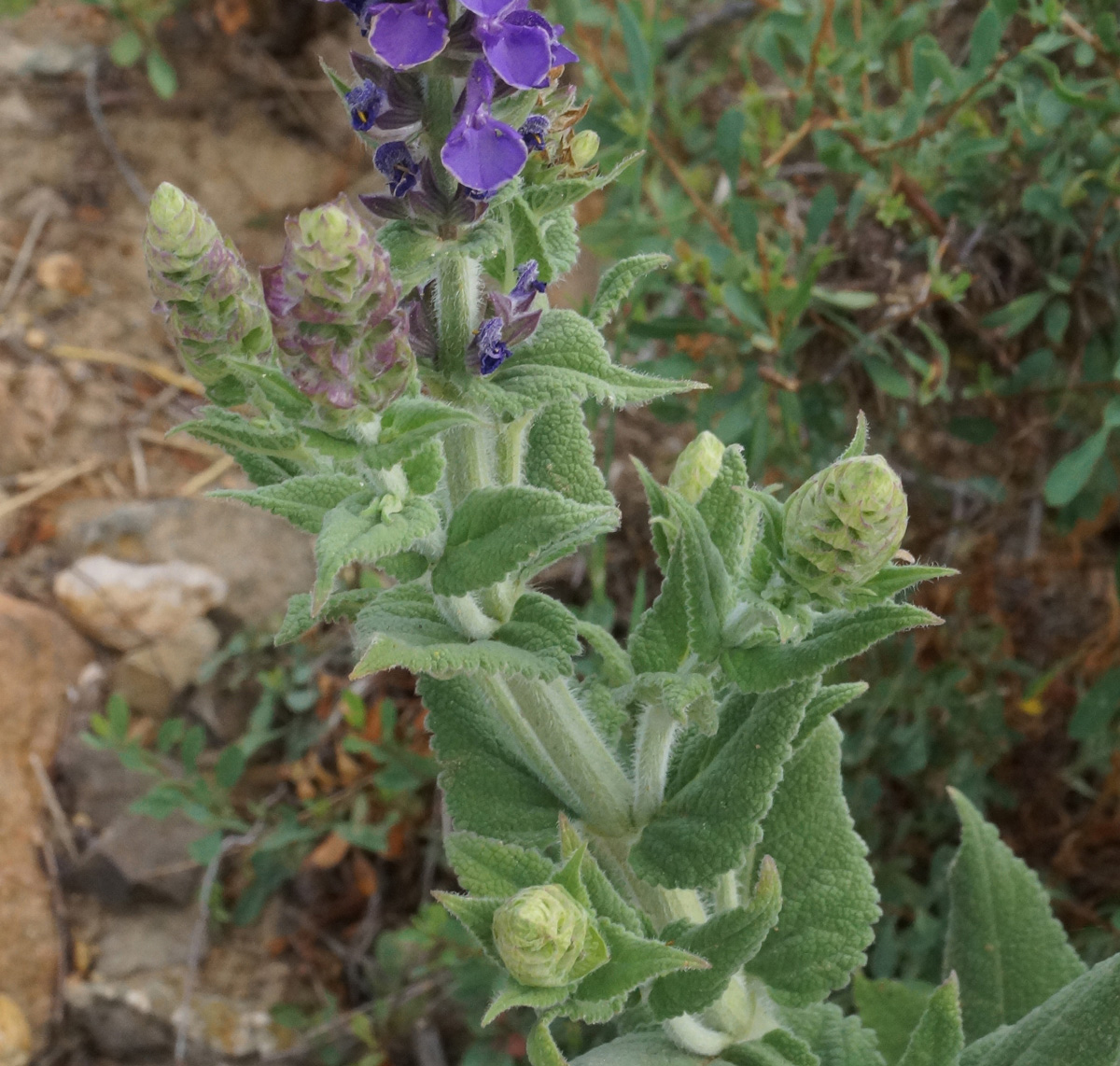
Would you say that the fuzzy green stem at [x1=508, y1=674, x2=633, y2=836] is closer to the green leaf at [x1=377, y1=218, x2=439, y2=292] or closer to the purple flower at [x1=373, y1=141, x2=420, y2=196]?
the green leaf at [x1=377, y1=218, x2=439, y2=292]

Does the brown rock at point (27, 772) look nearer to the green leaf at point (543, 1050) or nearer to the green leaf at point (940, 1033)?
the green leaf at point (543, 1050)

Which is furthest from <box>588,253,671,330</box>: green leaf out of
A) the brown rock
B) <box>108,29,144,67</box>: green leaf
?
<box>108,29,144,67</box>: green leaf

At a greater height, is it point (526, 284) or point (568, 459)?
point (526, 284)

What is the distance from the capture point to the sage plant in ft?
4.52

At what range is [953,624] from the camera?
140 inches

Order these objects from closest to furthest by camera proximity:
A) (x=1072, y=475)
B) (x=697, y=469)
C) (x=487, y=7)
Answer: (x=487, y=7), (x=697, y=469), (x=1072, y=475)

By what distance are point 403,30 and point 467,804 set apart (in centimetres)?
124

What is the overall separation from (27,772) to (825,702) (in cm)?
312

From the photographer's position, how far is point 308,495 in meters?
1.51

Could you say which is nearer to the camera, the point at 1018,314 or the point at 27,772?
the point at 1018,314

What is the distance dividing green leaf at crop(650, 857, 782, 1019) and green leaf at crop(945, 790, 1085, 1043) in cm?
80

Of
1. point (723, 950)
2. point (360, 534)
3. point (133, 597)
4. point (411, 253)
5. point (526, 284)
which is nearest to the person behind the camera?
point (360, 534)

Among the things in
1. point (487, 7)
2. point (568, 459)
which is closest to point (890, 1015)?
point (568, 459)

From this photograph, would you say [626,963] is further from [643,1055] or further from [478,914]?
[643,1055]
